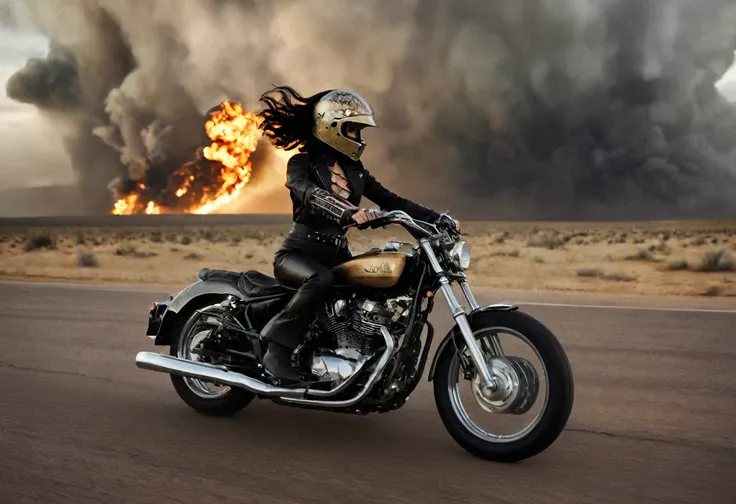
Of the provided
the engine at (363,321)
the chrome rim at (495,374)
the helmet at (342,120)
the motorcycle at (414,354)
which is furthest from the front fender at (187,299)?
the chrome rim at (495,374)

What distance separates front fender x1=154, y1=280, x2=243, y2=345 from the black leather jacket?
833 mm

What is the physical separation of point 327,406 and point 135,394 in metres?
2.43

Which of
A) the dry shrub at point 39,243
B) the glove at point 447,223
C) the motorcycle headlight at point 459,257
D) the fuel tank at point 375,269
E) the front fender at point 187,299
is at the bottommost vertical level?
the front fender at point 187,299

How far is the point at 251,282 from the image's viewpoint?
21.1 feet

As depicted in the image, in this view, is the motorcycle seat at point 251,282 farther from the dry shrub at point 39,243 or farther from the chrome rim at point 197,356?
the dry shrub at point 39,243

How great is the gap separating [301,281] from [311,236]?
38cm

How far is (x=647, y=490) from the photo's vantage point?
4688 millimetres

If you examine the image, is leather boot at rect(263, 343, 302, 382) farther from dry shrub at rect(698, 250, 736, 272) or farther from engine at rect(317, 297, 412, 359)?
dry shrub at rect(698, 250, 736, 272)

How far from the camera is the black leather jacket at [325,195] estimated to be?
5.63m

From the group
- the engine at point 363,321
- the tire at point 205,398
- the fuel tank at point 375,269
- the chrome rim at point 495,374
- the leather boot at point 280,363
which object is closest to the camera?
the chrome rim at point 495,374

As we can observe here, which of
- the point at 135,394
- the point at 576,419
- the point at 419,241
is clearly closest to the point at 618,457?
the point at 576,419

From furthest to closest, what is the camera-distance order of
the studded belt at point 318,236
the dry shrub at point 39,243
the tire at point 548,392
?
the dry shrub at point 39,243
the studded belt at point 318,236
the tire at point 548,392

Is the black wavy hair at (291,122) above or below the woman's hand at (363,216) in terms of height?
above

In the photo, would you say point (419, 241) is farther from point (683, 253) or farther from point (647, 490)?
point (683, 253)
